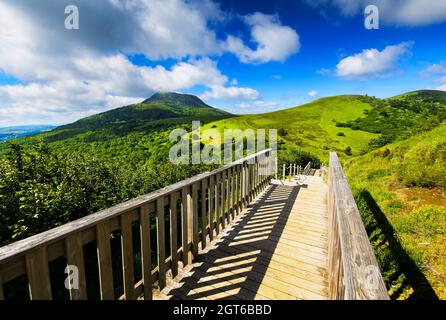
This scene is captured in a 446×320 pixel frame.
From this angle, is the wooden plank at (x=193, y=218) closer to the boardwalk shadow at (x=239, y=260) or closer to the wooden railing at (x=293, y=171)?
the boardwalk shadow at (x=239, y=260)

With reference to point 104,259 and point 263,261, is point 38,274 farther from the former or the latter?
point 263,261

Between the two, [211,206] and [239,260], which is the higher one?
[211,206]

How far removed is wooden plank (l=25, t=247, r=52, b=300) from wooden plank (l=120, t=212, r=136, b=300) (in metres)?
0.56

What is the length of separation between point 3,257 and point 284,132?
152 feet

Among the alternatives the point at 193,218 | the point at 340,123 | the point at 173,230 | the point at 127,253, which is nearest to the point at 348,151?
the point at 340,123

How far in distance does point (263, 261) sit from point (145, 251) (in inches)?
60.1

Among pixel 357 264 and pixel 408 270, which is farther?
pixel 408 270

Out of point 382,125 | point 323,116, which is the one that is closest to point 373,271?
point 382,125

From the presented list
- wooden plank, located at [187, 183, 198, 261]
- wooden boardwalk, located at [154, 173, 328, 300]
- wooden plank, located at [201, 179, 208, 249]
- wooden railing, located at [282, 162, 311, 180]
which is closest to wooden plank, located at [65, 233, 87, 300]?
wooden boardwalk, located at [154, 173, 328, 300]

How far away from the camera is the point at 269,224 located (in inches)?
152

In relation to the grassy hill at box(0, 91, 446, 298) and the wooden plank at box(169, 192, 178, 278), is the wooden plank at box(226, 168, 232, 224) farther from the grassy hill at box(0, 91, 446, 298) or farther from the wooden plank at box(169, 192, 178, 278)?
the grassy hill at box(0, 91, 446, 298)

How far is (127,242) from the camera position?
1883mm

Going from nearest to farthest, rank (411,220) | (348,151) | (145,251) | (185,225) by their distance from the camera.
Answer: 1. (145,251)
2. (185,225)
3. (411,220)
4. (348,151)
